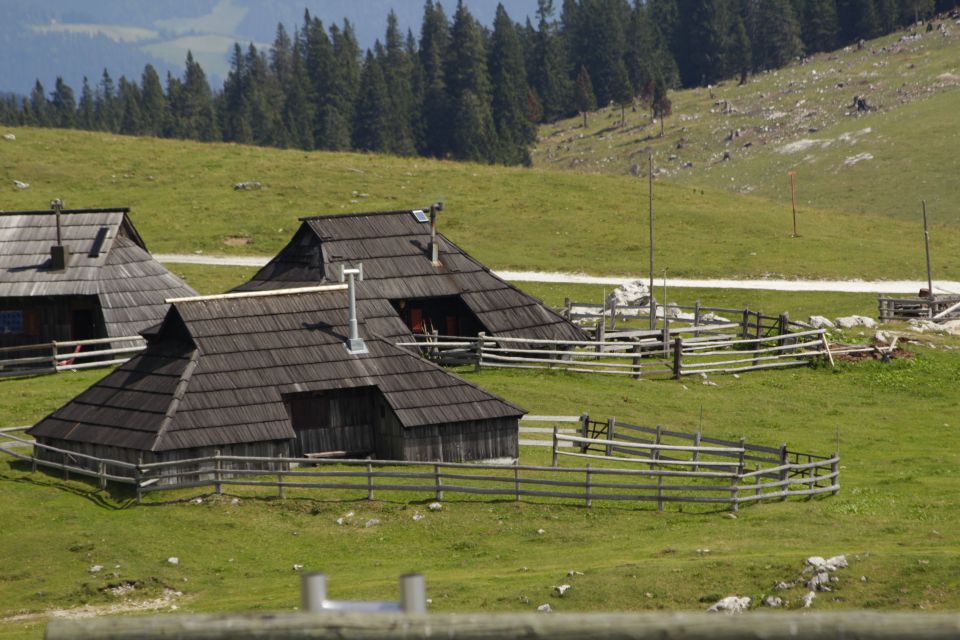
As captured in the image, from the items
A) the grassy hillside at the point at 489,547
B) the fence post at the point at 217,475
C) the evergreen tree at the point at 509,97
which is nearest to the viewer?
the grassy hillside at the point at 489,547

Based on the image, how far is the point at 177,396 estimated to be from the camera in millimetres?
30172

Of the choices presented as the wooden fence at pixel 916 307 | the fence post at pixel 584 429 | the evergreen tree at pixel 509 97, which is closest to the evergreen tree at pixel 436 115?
the evergreen tree at pixel 509 97

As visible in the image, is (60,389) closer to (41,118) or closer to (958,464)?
(958,464)

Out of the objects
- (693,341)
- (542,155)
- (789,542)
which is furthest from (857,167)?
(789,542)

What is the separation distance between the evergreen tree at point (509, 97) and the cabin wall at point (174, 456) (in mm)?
117279

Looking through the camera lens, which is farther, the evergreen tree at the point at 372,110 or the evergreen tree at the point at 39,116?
the evergreen tree at the point at 39,116

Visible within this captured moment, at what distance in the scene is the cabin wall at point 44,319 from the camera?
148 feet

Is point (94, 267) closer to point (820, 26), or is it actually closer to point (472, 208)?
point (472, 208)

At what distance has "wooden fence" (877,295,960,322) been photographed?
5244 cm

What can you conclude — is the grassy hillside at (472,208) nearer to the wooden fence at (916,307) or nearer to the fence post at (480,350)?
the wooden fence at (916,307)

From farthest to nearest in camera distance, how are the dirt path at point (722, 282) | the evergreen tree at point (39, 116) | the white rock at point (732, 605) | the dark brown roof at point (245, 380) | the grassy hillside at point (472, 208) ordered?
1. the evergreen tree at point (39, 116)
2. the grassy hillside at point (472, 208)
3. the dirt path at point (722, 282)
4. the dark brown roof at point (245, 380)
5. the white rock at point (732, 605)

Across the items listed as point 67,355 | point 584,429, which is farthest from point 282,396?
point 67,355

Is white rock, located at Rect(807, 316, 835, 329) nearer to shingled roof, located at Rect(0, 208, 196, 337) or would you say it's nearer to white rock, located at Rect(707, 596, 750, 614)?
shingled roof, located at Rect(0, 208, 196, 337)

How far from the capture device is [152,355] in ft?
105
